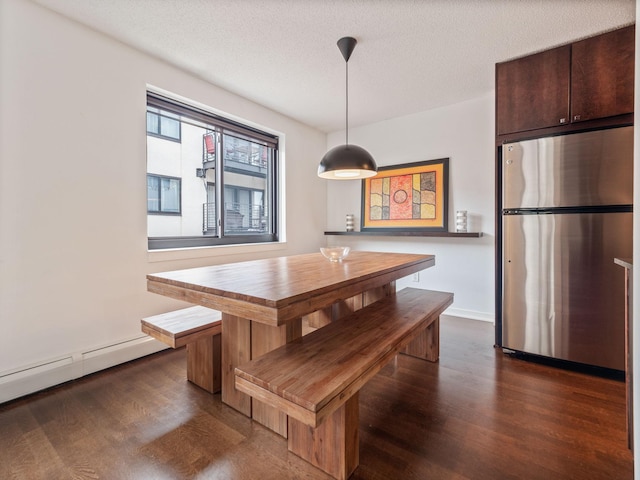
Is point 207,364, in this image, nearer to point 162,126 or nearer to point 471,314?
point 162,126

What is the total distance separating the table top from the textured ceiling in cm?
170

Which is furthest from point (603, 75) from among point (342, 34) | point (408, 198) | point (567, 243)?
point (408, 198)

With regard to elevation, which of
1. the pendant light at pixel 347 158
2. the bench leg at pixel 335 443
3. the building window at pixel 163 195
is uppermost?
the pendant light at pixel 347 158

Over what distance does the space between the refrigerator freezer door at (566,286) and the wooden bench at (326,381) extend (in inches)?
48.4

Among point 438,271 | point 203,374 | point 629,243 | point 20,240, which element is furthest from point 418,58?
point 20,240

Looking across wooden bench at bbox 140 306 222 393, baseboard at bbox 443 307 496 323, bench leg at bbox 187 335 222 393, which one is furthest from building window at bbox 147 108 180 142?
baseboard at bbox 443 307 496 323

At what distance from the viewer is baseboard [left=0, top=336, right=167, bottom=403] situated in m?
1.85

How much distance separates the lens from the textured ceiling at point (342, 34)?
1968 millimetres

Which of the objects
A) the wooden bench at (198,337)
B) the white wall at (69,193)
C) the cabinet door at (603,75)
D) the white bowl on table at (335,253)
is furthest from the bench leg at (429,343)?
the white wall at (69,193)

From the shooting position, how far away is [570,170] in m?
2.22

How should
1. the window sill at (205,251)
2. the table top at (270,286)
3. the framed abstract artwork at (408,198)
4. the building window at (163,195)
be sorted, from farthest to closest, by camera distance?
the framed abstract artwork at (408,198)
the building window at (163,195)
the window sill at (205,251)
the table top at (270,286)

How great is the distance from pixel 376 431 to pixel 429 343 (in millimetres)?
1007

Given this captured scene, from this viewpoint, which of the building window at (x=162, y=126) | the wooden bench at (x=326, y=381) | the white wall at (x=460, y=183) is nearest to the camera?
the wooden bench at (x=326, y=381)

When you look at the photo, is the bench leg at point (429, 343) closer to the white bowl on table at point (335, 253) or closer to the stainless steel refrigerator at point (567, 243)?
the stainless steel refrigerator at point (567, 243)
